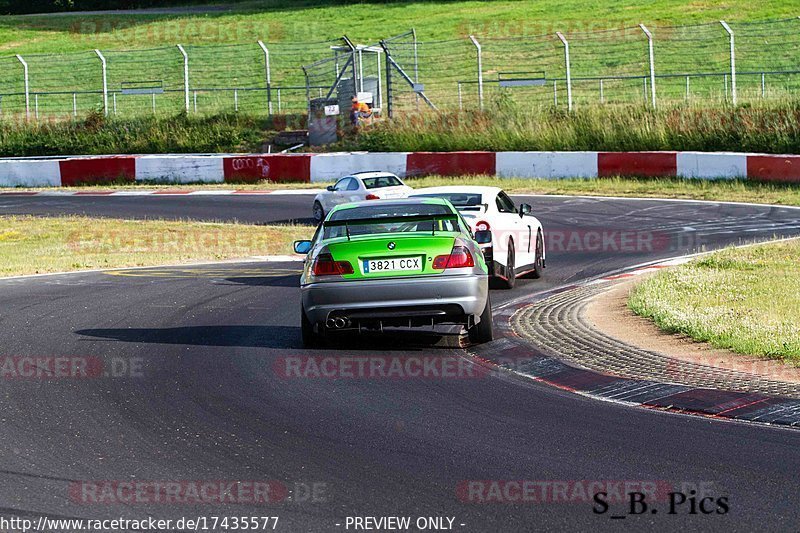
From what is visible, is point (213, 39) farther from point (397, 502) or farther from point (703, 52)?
point (397, 502)

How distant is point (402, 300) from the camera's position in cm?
1062

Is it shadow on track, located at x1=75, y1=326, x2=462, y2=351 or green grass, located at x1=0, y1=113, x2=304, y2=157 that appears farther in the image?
green grass, located at x1=0, y1=113, x2=304, y2=157

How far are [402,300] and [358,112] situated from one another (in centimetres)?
2791

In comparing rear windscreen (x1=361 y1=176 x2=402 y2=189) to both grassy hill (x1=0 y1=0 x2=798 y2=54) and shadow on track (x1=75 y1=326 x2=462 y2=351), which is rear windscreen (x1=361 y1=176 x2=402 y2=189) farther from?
grassy hill (x1=0 y1=0 x2=798 y2=54)

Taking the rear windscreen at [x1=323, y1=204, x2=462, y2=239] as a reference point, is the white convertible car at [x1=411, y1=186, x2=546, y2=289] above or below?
below

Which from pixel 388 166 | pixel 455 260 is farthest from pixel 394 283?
pixel 388 166

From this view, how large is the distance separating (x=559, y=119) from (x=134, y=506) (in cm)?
2977

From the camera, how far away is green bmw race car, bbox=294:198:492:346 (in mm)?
10633

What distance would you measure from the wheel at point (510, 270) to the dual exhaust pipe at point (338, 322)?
4.92 meters

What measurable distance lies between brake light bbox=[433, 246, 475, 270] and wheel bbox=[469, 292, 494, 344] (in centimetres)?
49

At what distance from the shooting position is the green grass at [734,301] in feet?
34.8

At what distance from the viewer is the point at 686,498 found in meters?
6.23

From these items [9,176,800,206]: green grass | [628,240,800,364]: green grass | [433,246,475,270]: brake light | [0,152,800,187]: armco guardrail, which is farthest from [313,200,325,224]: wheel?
[433,246,475,270]: brake light

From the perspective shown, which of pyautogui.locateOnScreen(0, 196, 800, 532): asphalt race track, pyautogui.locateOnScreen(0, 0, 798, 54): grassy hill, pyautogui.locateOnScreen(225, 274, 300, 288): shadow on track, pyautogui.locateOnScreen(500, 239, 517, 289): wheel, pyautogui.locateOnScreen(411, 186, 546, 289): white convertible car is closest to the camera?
pyautogui.locateOnScreen(0, 196, 800, 532): asphalt race track
